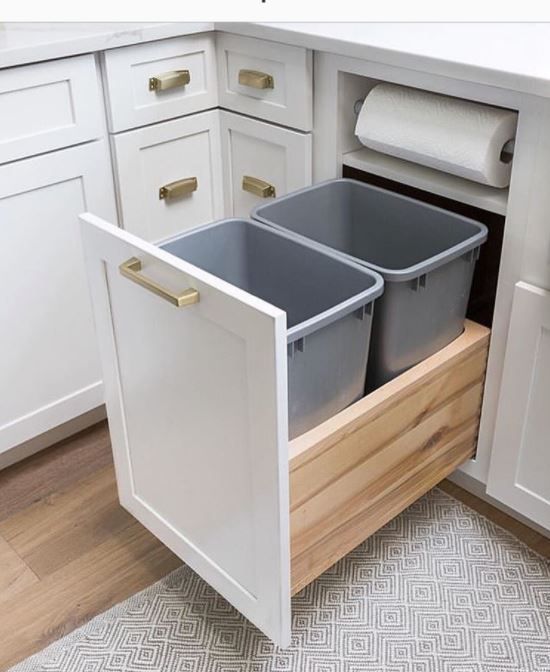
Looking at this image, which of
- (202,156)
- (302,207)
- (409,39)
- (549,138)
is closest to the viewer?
(549,138)

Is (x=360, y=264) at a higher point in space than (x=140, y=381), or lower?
higher

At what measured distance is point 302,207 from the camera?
138cm

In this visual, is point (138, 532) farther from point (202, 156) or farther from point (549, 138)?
point (549, 138)

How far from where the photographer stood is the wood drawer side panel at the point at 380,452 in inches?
41.8

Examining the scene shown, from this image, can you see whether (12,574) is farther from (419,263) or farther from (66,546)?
(419,263)

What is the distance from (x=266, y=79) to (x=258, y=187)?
220 millimetres

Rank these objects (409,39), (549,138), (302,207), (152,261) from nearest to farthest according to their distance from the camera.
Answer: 1. (152,261)
2. (549,138)
3. (409,39)
4. (302,207)

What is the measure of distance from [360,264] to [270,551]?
1.38ft

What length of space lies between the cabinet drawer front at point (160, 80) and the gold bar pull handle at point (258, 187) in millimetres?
166

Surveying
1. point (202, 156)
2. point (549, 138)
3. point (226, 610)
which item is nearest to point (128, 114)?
point (202, 156)

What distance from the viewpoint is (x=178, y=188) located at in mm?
1594

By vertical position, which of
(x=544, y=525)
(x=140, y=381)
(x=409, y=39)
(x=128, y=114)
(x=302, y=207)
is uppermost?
(x=409, y=39)

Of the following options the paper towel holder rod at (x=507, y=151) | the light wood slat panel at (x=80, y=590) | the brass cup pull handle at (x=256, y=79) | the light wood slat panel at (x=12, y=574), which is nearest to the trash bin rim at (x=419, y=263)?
the paper towel holder rod at (x=507, y=151)

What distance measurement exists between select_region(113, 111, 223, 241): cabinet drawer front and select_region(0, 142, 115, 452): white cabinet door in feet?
0.15
